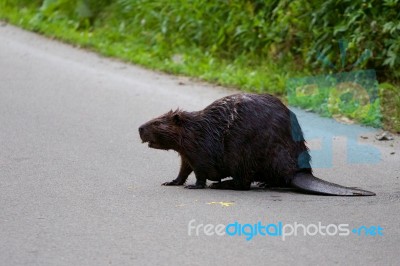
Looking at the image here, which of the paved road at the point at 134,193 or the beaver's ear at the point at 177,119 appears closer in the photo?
the paved road at the point at 134,193

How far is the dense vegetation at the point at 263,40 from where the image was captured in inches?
393

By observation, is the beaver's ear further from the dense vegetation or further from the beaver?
the dense vegetation

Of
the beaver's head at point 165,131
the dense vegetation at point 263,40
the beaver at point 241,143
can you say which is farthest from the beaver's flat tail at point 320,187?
the dense vegetation at point 263,40

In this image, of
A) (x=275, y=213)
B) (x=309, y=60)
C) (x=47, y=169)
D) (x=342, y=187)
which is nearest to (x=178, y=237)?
(x=275, y=213)

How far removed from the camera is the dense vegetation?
393 inches

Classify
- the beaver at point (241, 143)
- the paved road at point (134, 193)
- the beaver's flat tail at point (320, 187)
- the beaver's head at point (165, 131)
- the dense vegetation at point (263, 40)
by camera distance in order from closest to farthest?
1. the paved road at point (134, 193)
2. the beaver's flat tail at point (320, 187)
3. the beaver at point (241, 143)
4. the beaver's head at point (165, 131)
5. the dense vegetation at point (263, 40)

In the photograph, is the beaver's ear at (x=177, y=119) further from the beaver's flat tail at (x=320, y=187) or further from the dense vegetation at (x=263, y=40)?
the dense vegetation at (x=263, y=40)

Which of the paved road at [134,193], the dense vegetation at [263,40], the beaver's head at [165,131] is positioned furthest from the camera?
the dense vegetation at [263,40]

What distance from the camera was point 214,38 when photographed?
12344 millimetres

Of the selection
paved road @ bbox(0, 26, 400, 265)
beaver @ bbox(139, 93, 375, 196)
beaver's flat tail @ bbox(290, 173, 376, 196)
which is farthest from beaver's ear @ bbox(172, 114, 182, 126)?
beaver's flat tail @ bbox(290, 173, 376, 196)

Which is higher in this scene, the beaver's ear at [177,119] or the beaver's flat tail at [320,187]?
the beaver's ear at [177,119]

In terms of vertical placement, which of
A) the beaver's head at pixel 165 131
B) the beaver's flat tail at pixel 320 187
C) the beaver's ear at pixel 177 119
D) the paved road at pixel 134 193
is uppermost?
the beaver's ear at pixel 177 119

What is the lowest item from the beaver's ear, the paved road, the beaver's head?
the paved road

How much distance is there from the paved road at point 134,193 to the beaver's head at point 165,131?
35 cm
